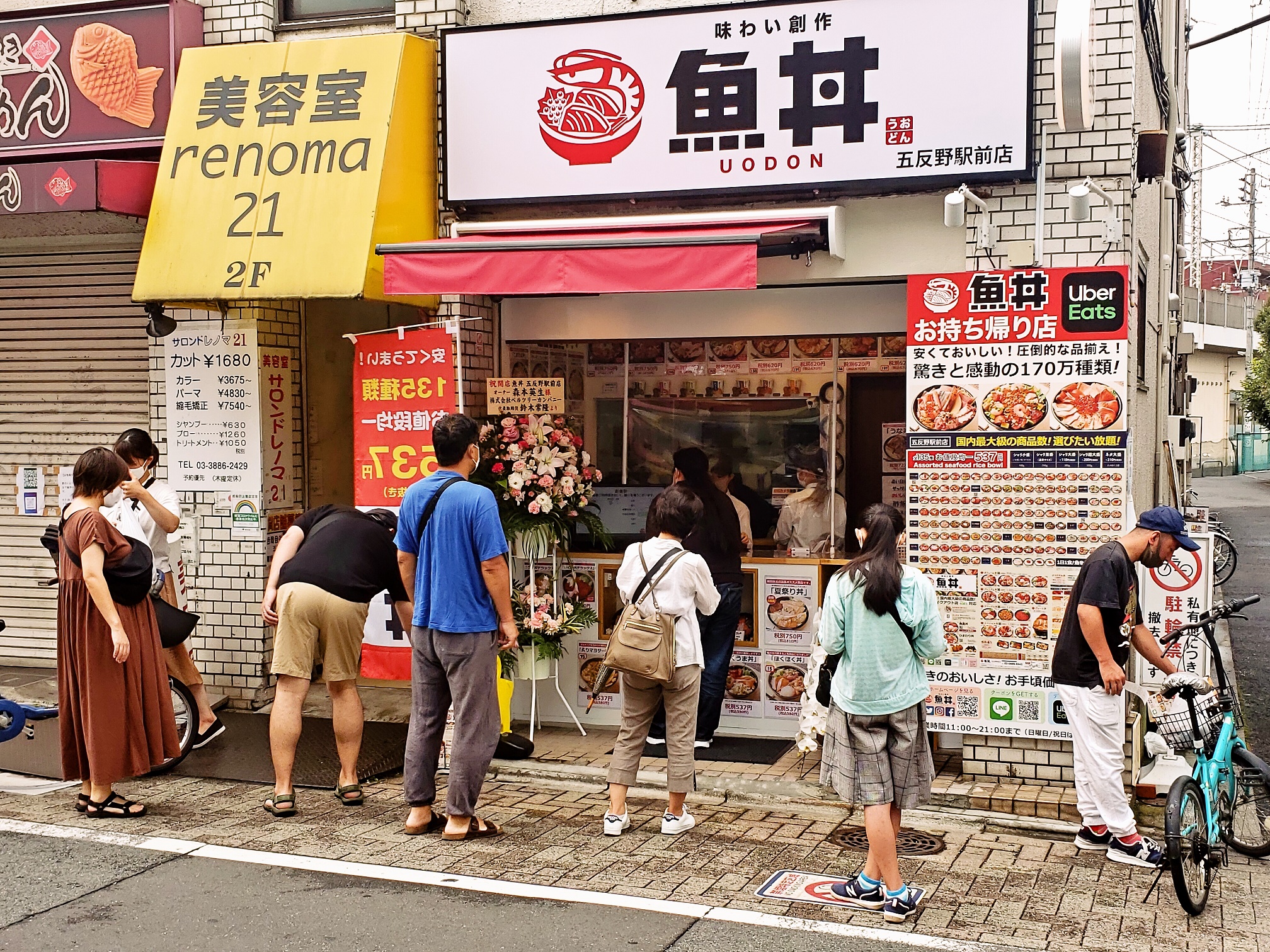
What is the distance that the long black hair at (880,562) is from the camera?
18.2 feet

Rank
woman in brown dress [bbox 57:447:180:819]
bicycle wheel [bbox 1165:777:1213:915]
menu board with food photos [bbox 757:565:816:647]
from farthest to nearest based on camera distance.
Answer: menu board with food photos [bbox 757:565:816:647], woman in brown dress [bbox 57:447:180:819], bicycle wheel [bbox 1165:777:1213:915]

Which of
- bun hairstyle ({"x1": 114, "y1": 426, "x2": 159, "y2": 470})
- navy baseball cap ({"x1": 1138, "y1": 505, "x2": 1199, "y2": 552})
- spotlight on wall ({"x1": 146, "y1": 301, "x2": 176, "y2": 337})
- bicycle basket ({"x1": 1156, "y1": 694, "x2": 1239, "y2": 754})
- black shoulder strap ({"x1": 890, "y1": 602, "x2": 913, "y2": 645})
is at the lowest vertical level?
bicycle basket ({"x1": 1156, "y1": 694, "x2": 1239, "y2": 754})

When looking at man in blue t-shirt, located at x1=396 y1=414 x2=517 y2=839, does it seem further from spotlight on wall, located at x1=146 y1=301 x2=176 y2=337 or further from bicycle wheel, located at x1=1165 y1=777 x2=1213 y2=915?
spotlight on wall, located at x1=146 y1=301 x2=176 y2=337

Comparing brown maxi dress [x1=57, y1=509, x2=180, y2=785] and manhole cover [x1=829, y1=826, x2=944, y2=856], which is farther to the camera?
brown maxi dress [x1=57, y1=509, x2=180, y2=785]

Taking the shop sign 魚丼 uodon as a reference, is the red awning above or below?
below

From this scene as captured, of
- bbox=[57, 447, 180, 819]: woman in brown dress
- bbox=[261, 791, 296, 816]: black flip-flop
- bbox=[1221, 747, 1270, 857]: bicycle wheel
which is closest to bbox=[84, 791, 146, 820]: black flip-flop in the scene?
bbox=[57, 447, 180, 819]: woman in brown dress

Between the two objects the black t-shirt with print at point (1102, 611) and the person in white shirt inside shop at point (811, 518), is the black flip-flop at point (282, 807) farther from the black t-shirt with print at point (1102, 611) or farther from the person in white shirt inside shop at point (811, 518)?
the black t-shirt with print at point (1102, 611)

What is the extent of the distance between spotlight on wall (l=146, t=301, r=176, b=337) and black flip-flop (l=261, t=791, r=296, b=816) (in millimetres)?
3888

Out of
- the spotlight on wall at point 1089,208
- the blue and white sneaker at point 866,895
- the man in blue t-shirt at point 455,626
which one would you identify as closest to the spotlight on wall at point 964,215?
the spotlight on wall at point 1089,208

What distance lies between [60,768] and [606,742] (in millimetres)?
3529

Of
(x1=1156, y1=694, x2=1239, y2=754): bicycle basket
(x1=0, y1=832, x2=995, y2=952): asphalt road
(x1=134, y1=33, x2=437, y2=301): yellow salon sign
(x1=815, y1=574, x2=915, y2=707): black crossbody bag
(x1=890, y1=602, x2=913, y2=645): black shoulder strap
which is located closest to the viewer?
(x1=0, y1=832, x2=995, y2=952): asphalt road

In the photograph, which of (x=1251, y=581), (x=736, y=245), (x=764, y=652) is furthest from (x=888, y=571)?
(x=1251, y=581)

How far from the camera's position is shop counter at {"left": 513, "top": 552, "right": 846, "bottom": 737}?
8688 mm

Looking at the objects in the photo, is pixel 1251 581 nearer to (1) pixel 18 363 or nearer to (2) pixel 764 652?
(2) pixel 764 652
